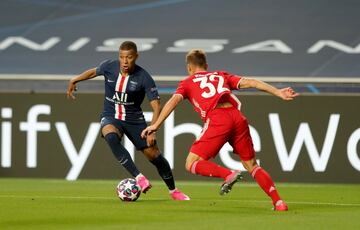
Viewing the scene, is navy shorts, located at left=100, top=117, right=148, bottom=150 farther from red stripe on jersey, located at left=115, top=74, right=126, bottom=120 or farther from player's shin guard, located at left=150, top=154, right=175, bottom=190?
player's shin guard, located at left=150, top=154, right=175, bottom=190

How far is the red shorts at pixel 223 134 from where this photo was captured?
34.3 feet

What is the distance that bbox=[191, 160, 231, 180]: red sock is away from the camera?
33.5 ft

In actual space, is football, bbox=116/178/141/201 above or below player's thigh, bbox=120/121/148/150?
below

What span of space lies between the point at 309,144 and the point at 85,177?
3.48 metres

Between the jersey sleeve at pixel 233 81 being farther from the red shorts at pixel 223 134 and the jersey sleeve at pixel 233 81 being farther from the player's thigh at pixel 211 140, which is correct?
the player's thigh at pixel 211 140

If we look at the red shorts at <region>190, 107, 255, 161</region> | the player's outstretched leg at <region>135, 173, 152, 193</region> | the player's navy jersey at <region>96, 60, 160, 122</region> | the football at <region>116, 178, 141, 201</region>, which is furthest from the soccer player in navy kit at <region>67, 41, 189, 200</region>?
the red shorts at <region>190, 107, 255, 161</region>

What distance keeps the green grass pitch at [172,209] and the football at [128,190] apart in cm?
8

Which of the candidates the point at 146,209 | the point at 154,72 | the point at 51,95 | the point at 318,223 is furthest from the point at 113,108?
the point at 154,72

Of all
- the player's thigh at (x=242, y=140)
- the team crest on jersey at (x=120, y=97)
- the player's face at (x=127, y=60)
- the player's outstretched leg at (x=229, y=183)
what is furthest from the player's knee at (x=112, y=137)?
the player's outstretched leg at (x=229, y=183)

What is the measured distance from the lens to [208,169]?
33.9ft

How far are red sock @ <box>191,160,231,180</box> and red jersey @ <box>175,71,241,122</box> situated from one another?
0.51 meters

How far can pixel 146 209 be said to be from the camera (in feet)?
34.6

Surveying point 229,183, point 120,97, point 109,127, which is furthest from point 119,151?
point 229,183

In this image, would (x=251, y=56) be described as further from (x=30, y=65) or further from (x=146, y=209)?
(x=146, y=209)
